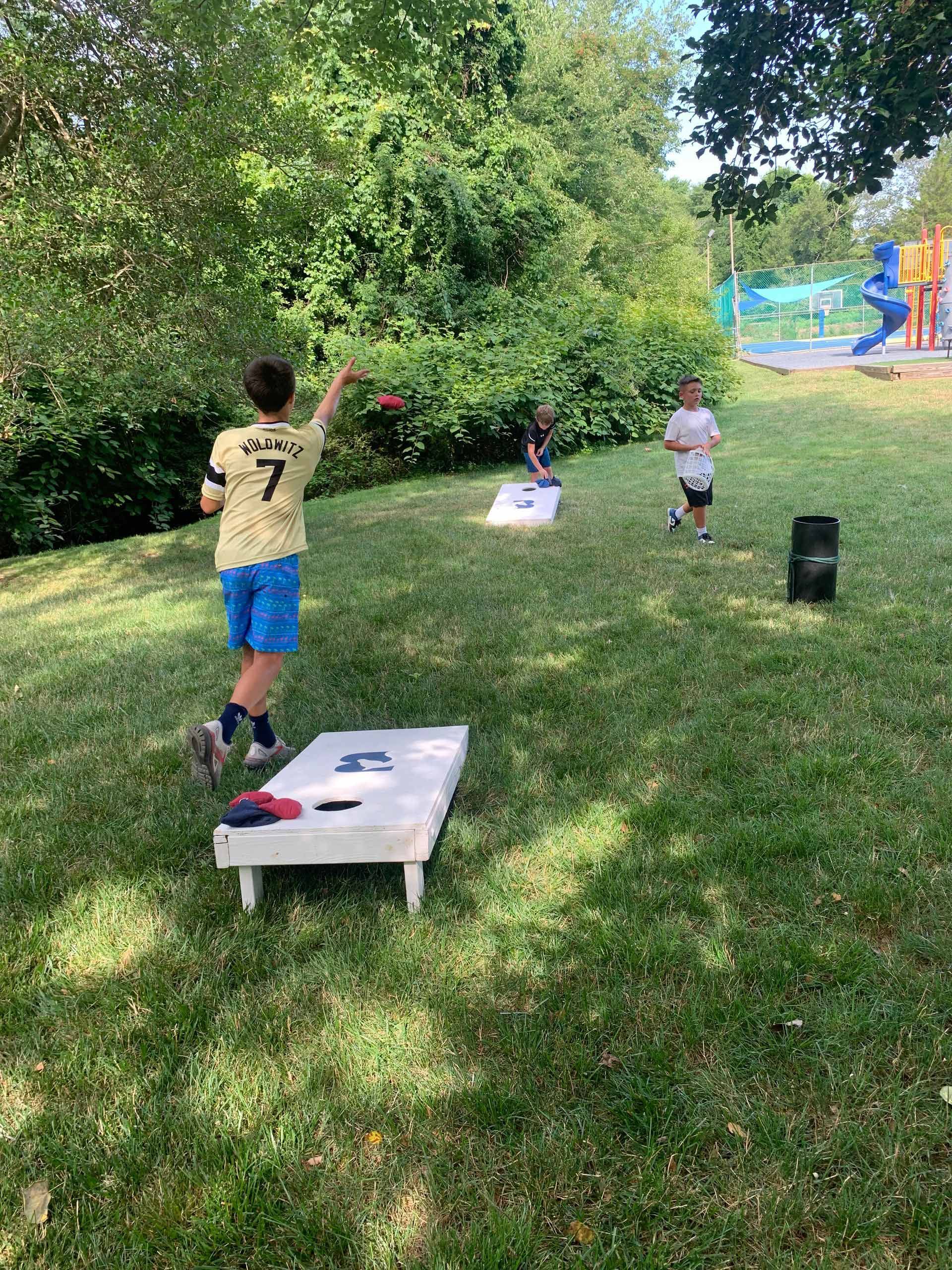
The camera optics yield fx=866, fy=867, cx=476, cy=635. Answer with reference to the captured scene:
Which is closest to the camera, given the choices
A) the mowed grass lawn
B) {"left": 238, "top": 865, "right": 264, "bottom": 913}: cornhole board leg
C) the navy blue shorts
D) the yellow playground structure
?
the mowed grass lawn

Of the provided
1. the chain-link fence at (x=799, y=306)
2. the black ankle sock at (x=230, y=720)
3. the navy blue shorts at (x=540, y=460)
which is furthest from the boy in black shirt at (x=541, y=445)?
the chain-link fence at (x=799, y=306)

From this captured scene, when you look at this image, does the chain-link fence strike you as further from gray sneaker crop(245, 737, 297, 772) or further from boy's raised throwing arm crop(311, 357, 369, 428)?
gray sneaker crop(245, 737, 297, 772)

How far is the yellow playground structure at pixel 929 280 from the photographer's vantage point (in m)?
26.5

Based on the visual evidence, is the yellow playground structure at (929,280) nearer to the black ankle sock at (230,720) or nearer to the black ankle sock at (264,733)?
the black ankle sock at (264,733)

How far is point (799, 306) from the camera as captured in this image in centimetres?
4522

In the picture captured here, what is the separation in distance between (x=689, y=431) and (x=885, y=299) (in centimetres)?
2495

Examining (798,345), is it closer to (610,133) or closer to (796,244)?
(610,133)

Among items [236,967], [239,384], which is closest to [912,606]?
[236,967]

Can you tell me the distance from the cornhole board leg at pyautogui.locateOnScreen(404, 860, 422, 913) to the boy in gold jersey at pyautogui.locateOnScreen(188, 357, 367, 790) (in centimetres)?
134

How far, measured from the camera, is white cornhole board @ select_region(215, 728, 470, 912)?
291 centimetres

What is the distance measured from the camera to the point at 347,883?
3.28m

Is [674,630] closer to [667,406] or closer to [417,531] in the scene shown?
[417,531]

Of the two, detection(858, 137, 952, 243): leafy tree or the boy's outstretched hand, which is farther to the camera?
detection(858, 137, 952, 243): leafy tree

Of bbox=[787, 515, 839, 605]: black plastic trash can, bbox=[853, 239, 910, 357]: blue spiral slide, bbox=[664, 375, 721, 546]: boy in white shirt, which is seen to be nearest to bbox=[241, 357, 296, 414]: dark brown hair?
bbox=[787, 515, 839, 605]: black plastic trash can
